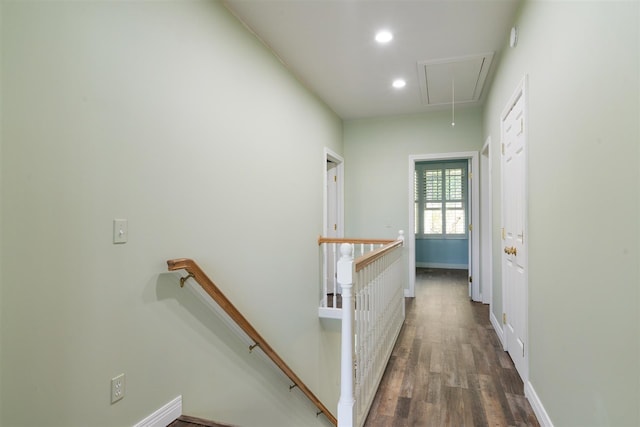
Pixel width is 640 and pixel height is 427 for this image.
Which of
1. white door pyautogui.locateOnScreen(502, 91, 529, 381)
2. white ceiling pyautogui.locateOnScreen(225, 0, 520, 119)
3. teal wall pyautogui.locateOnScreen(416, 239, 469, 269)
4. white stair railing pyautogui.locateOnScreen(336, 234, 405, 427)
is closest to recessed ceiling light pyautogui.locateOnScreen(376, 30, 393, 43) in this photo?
white ceiling pyautogui.locateOnScreen(225, 0, 520, 119)

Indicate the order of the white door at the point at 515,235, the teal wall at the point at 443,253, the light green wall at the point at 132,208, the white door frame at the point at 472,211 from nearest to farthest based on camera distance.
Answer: the light green wall at the point at 132,208 → the white door at the point at 515,235 → the white door frame at the point at 472,211 → the teal wall at the point at 443,253

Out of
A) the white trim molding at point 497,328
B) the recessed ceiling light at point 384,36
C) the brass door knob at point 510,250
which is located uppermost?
the recessed ceiling light at point 384,36

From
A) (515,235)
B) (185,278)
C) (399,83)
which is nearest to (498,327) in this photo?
(515,235)

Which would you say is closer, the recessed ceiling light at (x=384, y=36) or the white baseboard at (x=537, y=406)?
the white baseboard at (x=537, y=406)

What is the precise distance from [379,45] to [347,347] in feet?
8.31

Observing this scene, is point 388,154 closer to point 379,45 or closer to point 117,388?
point 379,45

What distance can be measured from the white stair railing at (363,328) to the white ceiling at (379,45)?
1786mm

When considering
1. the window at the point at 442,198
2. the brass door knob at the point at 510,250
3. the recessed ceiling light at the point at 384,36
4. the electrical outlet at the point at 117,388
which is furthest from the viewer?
the window at the point at 442,198

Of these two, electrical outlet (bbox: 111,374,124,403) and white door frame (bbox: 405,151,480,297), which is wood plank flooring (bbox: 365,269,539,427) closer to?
white door frame (bbox: 405,151,480,297)

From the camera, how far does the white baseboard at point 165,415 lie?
5.81ft

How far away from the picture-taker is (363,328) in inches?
85.4

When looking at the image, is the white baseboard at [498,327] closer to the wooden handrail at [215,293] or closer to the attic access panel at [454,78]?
the wooden handrail at [215,293]

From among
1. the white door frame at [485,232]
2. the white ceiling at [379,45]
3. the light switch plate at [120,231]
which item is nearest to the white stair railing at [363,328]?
the light switch plate at [120,231]

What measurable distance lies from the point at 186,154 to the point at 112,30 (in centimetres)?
71
